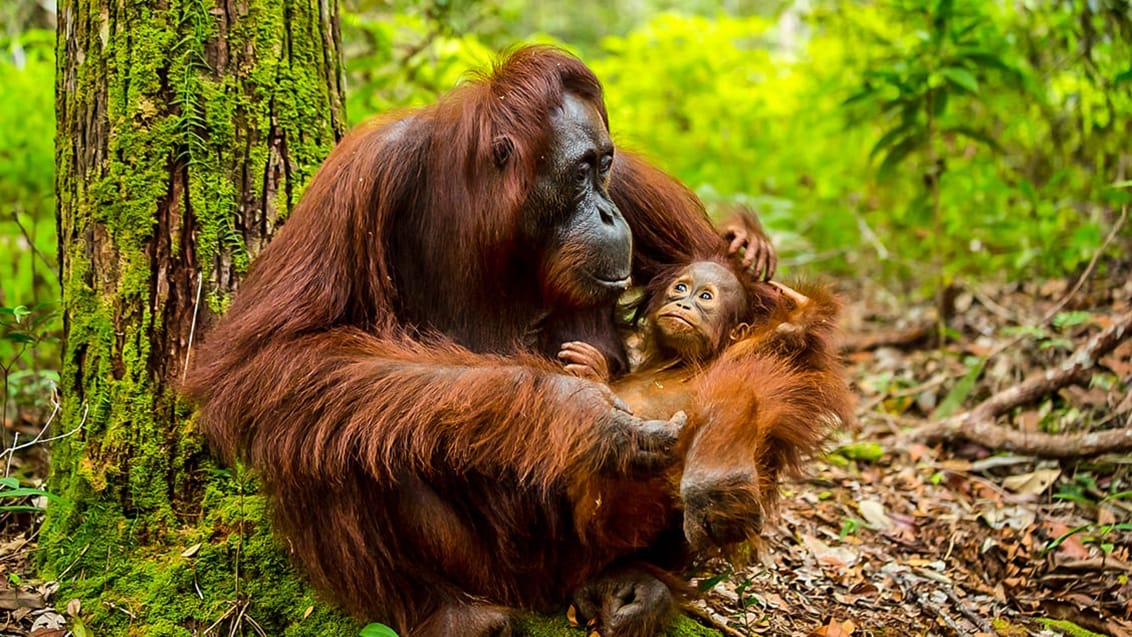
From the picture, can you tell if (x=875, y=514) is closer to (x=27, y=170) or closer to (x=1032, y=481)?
(x=1032, y=481)

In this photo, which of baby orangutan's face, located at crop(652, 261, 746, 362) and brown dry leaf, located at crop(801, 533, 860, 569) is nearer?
baby orangutan's face, located at crop(652, 261, 746, 362)

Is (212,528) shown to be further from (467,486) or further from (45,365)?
(45,365)

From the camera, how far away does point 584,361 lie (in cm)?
299

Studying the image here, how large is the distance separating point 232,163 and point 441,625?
5.63 feet

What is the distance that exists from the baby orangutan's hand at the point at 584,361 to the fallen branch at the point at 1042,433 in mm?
2594

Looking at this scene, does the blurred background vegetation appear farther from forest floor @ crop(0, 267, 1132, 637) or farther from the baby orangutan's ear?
→ the baby orangutan's ear

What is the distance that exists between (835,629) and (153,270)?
2.67m

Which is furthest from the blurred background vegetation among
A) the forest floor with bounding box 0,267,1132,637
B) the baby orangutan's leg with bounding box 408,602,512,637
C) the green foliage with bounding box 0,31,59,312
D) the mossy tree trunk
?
the baby orangutan's leg with bounding box 408,602,512,637

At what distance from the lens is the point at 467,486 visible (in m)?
2.91

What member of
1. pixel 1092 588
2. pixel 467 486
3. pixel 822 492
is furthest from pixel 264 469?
pixel 1092 588

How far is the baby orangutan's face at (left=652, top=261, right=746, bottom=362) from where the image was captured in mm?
3260

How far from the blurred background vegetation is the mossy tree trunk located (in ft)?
1.25

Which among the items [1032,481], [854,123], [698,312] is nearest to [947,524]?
[1032,481]

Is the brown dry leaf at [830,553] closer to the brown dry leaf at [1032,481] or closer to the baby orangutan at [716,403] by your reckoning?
the baby orangutan at [716,403]
